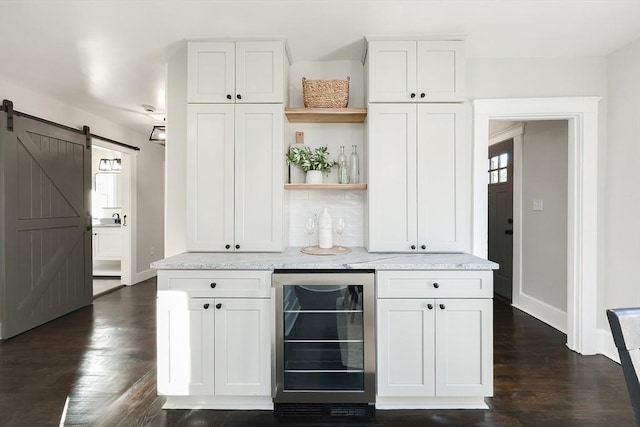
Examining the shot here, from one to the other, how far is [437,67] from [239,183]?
1.63 m

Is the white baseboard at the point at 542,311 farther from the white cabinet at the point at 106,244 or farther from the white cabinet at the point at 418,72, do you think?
the white cabinet at the point at 106,244

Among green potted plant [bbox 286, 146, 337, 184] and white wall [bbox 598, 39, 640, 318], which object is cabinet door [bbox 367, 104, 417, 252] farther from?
white wall [bbox 598, 39, 640, 318]

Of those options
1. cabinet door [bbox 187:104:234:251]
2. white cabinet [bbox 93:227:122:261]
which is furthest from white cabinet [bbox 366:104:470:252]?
white cabinet [bbox 93:227:122:261]

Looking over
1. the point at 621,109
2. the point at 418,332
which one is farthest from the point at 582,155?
the point at 418,332

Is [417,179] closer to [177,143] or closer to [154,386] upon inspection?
[177,143]

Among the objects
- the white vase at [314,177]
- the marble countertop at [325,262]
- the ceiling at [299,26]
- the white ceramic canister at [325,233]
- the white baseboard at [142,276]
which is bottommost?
the white baseboard at [142,276]

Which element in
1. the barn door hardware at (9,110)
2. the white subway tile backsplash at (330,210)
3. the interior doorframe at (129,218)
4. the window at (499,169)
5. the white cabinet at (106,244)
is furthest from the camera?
the white cabinet at (106,244)

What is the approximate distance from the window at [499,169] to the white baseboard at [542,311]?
1507 millimetres

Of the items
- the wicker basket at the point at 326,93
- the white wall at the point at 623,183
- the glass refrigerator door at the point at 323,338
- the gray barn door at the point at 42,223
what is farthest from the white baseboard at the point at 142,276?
the white wall at the point at 623,183

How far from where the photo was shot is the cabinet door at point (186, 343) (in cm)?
196

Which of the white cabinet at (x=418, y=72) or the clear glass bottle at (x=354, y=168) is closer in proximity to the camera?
the white cabinet at (x=418, y=72)

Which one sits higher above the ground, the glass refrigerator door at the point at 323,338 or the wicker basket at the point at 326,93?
the wicker basket at the point at 326,93

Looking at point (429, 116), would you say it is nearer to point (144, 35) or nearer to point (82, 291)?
point (144, 35)

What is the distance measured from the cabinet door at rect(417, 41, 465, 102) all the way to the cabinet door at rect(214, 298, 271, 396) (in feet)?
5.92
